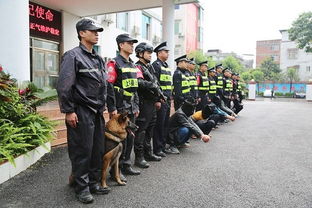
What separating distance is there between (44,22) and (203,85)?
766cm

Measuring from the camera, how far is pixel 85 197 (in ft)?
9.93

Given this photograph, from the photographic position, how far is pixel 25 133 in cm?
431

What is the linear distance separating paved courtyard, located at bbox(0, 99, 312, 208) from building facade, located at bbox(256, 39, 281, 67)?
55.8 m

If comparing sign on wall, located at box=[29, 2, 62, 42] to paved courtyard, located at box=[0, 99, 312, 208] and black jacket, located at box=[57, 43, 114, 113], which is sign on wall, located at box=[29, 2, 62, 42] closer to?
paved courtyard, located at box=[0, 99, 312, 208]

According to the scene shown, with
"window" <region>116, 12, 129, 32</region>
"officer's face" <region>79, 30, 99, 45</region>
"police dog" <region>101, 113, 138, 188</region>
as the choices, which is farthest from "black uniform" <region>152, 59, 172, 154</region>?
"window" <region>116, 12, 129, 32</region>

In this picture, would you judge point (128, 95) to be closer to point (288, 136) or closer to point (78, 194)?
point (78, 194)

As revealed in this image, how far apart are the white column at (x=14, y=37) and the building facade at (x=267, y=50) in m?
56.8

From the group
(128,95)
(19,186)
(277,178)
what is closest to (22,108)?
(19,186)

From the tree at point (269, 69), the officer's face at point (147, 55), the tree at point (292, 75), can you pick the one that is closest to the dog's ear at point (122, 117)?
the officer's face at point (147, 55)

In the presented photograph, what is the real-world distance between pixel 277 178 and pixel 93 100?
2851 mm

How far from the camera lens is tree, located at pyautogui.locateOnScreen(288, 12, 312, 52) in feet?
101

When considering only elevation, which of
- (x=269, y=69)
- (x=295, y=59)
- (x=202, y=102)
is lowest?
(x=202, y=102)

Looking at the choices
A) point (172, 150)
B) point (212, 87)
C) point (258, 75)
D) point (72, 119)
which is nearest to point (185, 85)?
point (172, 150)

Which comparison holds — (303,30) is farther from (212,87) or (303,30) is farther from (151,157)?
(151,157)
